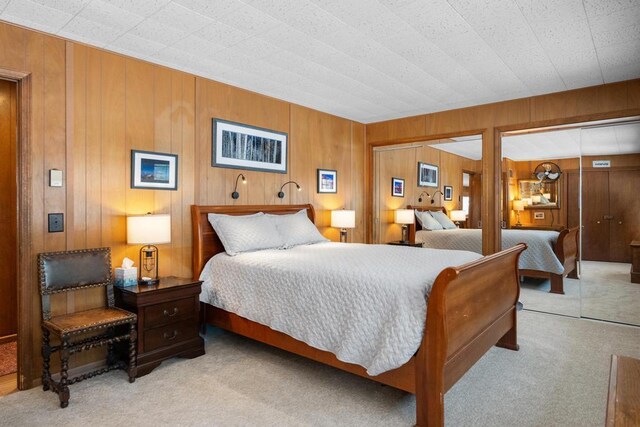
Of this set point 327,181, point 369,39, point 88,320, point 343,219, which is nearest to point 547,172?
point 343,219

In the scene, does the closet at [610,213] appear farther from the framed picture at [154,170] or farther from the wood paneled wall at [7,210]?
the wood paneled wall at [7,210]

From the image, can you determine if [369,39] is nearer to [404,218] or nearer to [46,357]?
[404,218]

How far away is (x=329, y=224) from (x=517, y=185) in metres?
2.42

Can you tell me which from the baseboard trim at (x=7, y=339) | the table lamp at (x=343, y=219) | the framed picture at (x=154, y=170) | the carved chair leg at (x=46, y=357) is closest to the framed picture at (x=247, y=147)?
the framed picture at (x=154, y=170)

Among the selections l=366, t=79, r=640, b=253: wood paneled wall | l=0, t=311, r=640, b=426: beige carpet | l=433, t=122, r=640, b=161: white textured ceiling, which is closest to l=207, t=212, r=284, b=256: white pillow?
l=0, t=311, r=640, b=426: beige carpet

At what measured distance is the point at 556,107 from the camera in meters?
4.25

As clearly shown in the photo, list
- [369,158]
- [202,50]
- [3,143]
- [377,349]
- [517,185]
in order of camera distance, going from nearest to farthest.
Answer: [377,349] < [202,50] < [3,143] < [517,185] < [369,158]

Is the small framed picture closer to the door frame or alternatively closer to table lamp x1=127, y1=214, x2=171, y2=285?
table lamp x1=127, y1=214, x2=171, y2=285

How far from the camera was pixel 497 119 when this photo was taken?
464cm

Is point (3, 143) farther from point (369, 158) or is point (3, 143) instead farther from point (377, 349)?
point (369, 158)

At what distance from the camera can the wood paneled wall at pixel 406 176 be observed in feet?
16.8

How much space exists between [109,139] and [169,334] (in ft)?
5.41

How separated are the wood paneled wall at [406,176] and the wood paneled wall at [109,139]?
2078mm

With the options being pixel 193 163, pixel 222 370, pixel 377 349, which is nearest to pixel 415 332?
pixel 377 349
